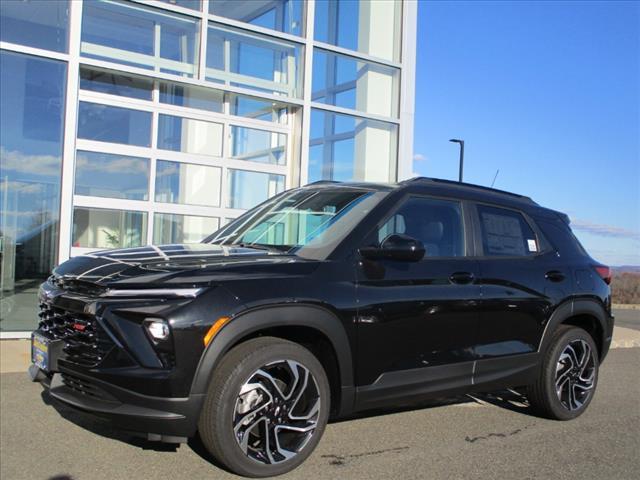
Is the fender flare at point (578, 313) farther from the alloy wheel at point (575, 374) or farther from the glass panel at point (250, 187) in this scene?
the glass panel at point (250, 187)

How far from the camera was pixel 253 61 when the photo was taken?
408 inches

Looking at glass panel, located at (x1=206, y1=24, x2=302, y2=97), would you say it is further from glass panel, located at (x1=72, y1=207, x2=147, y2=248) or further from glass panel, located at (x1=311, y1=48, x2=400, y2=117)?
glass panel, located at (x1=72, y1=207, x2=147, y2=248)

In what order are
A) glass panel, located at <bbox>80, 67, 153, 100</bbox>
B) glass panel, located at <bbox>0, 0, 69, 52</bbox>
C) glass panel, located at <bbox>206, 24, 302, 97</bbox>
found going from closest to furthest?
glass panel, located at <bbox>0, 0, 69, 52</bbox> → glass panel, located at <bbox>80, 67, 153, 100</bbox> → glass panel, located at <bbox>206, 24, 302, 97</bbox>

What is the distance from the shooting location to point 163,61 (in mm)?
9602

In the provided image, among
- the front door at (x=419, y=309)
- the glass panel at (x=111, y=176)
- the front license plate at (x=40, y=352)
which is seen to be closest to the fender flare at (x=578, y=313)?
the front door at (x=419, y=309)

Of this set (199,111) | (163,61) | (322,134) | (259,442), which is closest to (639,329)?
(322,134)

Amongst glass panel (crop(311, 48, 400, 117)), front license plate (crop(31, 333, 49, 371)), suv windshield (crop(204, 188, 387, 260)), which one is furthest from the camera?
glass panel (crop(311, 48, 400, 117))

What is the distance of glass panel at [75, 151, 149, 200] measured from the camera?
29.2 ft

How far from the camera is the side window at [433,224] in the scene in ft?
14.7

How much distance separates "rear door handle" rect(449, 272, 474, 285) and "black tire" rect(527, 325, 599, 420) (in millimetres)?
1118

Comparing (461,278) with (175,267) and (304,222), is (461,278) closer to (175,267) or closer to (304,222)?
(304,222)

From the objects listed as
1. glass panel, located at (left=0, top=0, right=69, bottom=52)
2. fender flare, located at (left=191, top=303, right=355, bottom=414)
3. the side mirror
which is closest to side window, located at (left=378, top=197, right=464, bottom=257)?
the side mirror

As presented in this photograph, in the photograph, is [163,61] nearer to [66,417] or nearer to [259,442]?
[66,417]

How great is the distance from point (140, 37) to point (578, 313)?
7428 millimetres
